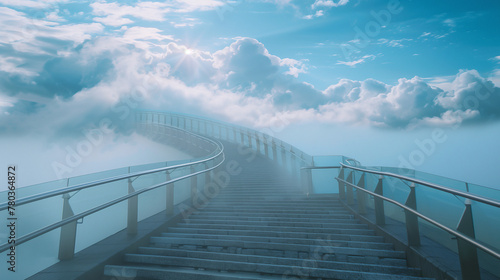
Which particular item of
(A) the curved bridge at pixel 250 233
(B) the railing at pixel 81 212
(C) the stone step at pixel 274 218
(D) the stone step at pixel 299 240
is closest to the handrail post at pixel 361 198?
(A) the curved bridge at pixel 250 233

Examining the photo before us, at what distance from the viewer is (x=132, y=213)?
13.5 ft

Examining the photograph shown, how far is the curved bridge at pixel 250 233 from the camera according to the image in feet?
8.41

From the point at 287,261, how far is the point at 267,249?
0.55 metres

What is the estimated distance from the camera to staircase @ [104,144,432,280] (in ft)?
10.2

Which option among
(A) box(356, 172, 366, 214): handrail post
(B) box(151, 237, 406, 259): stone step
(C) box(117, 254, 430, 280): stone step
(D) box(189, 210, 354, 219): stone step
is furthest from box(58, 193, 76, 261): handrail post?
(A) box(356, 172, 366, 214): handrail post

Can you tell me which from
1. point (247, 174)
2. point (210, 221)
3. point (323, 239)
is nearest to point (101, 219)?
point (210, 221)

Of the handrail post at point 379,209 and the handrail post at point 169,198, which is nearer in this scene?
the handrail post at point 379,209

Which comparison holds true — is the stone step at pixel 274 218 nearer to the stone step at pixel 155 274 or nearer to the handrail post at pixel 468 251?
the stone step at pixel 155 274

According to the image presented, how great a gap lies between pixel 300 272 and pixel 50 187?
2.79m

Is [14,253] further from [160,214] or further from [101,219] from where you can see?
[160,214]

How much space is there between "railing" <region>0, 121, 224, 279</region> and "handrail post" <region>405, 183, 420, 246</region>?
342 cm

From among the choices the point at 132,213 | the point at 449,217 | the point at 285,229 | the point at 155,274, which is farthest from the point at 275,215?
the point at 449,217

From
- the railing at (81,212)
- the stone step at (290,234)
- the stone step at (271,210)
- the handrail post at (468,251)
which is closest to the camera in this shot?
the handrail post at (468,251)

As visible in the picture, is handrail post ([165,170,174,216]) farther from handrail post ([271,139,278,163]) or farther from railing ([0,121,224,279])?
handrail post ([271,139,278,163])
